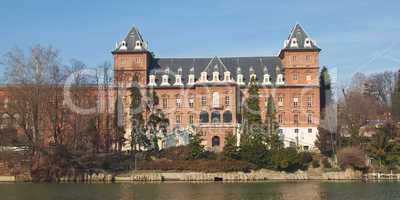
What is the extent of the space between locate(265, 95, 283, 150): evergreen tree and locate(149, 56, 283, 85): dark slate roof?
6.42 metres

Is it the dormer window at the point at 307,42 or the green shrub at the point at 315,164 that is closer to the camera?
the green shrub at the point at 315,164

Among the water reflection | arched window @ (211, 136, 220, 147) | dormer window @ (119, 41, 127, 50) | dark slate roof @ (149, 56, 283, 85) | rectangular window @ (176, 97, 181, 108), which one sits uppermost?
dormer window @ (119, 41, 127, 50)

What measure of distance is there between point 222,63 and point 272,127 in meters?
12.6

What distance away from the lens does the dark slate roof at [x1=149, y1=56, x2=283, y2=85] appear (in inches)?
2618

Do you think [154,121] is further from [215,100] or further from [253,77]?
[253,77]

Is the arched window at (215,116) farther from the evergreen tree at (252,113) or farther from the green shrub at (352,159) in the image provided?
the green shrub at (352,159)

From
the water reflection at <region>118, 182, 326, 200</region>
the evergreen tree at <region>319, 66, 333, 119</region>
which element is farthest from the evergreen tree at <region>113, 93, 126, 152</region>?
the evergreen tree at <region>319, 66, 333, 119</region>

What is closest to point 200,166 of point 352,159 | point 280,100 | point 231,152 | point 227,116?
point 231,152

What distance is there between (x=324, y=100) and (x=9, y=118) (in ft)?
128

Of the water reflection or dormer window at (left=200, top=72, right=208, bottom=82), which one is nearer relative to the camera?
the water reflection

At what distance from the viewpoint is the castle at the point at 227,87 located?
6209cm

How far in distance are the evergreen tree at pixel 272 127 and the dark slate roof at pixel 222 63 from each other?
Answer: 6.42 metres

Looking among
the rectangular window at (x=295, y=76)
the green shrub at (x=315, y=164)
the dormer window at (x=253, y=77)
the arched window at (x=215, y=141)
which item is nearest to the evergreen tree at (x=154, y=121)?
the arched window at (x=215, y=141)

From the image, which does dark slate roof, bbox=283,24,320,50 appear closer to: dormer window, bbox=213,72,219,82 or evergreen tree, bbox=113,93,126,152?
dormer window, bbox=213,72,219,82
